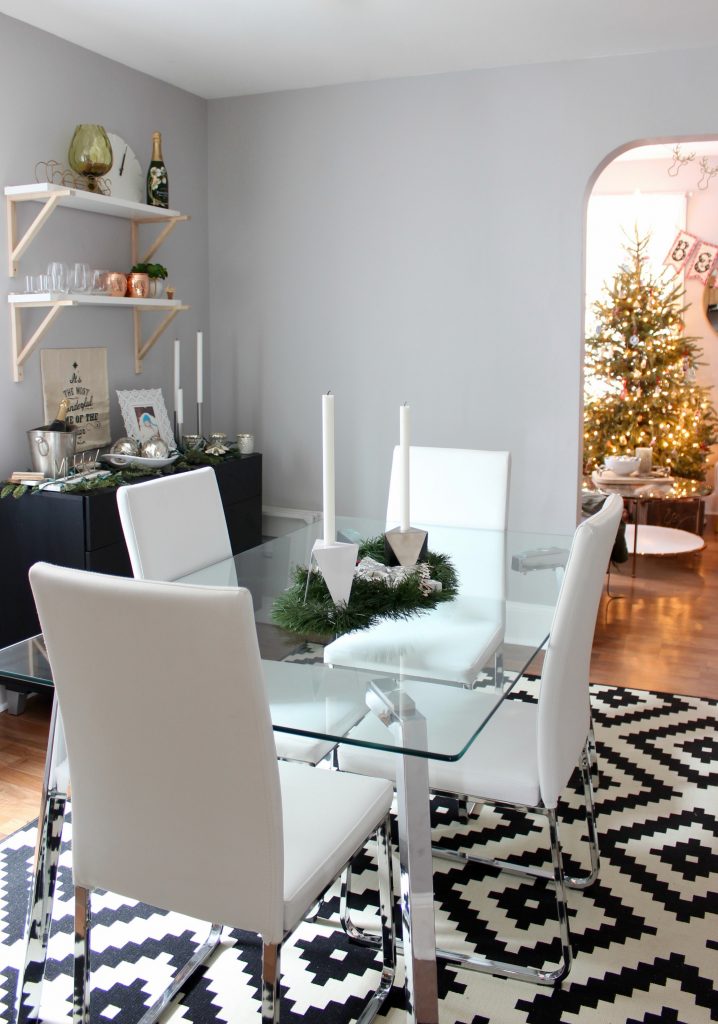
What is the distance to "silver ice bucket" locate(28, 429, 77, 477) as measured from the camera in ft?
10.9

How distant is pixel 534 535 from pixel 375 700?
1.44 meters

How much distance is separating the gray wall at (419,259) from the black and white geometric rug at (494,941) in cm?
178

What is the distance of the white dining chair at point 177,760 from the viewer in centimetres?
135

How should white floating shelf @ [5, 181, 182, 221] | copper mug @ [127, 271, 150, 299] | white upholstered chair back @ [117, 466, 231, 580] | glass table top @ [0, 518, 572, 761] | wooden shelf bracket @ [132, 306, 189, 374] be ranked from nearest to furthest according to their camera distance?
glass table top @ [0, 518, 572, 761]
white upholstered chair back @ [117, 466, 231, 580]
white floating shelf @ [5, 181, 182, 221]
copper mug @ [127, 271, 150, 299]
wooden shelf bracket @ [132, 306, 189, 374]

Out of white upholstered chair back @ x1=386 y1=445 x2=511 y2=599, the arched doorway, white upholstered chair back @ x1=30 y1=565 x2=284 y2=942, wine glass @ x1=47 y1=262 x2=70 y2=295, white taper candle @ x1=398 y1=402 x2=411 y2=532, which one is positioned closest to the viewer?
white upholstered chair back @ x1=30 y1=565 x2=284 y2=942

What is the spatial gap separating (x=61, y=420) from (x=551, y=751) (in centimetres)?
233

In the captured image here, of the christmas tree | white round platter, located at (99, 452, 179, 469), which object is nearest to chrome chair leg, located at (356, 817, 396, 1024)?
white round platter, located at (99, 452, 179, 469)

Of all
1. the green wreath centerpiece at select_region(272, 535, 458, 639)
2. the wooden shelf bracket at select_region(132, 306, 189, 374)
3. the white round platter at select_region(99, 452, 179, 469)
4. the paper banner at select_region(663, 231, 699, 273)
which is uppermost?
the paper banner at select_region(663, 231, 699, 273)

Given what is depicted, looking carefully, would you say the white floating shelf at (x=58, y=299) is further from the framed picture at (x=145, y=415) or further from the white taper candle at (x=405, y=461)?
the white taper candle at (x=405, y=461)

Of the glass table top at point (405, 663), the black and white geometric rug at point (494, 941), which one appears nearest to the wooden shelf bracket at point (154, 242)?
the glass table top at point (405, 663)

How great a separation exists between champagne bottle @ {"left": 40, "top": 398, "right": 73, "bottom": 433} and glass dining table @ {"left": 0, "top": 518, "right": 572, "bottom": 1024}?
1.53m

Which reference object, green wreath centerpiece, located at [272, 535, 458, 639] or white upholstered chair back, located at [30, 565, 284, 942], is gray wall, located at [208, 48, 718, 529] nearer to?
green wreath centerpiece, located at [272, 535, 458, 639]

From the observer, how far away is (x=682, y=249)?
22.4ft

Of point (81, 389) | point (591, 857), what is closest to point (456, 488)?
point (591, 857)
